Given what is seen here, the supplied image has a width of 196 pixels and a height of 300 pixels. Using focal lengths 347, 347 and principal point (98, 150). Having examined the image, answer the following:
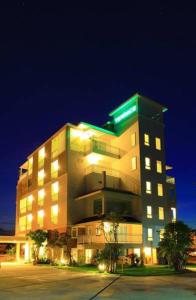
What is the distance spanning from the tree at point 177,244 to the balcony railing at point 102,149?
16.2 m

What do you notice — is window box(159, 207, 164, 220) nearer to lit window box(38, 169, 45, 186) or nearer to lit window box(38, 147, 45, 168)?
lit window box(38, 169, 45, 186)

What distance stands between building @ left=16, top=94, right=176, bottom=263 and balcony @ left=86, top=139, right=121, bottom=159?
0.45 feet

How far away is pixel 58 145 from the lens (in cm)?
5059

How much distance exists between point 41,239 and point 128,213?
1193cm

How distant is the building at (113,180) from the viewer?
42531 mm

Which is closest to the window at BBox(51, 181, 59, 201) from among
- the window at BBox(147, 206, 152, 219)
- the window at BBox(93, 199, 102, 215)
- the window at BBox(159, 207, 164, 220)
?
the window at BBox(93, 199, 102, 215)

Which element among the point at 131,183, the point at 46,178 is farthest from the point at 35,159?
the point at 131,183

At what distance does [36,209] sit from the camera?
182 feet

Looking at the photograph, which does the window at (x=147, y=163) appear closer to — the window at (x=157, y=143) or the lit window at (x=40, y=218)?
the window at (x=157, y=143)

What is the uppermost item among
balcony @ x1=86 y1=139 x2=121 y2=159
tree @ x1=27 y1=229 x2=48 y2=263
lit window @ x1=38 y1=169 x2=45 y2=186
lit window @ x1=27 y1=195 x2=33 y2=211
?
balcony @ x1=86 y1=139 x2=121 y2=159

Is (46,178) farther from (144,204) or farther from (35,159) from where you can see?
(144,204)

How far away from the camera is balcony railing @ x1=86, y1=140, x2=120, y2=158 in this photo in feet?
155

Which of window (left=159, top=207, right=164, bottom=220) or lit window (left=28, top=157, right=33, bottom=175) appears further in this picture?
lit window (left=28, top=157, right=33, bottom=175)

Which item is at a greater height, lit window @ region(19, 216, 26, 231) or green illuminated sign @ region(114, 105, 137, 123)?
green illuminated sign @ region(114, 105, 137, 123)
